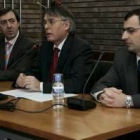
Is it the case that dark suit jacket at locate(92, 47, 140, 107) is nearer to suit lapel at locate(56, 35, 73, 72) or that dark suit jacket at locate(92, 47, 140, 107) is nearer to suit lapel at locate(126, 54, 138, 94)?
suit lapel at locate(126, 54, 138, 94)

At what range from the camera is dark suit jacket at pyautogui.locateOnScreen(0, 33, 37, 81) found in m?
3.55

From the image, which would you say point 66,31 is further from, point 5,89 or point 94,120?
point 94,120

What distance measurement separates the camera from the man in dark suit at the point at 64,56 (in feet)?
9.49

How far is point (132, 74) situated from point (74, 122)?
2.89 ft

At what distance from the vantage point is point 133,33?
2.66m

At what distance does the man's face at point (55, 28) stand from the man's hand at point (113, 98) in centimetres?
100

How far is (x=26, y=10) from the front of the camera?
17.4 ft

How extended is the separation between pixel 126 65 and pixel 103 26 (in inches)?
75.4

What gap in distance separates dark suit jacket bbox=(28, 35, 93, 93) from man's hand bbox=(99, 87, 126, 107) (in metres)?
0.54

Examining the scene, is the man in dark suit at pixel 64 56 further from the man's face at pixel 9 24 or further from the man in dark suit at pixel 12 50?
the man's face at pixel 9 24

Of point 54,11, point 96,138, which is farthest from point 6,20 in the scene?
point 96,138


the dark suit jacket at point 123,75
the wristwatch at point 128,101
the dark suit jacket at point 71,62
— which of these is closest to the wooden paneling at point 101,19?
the dark suit jacket at point 71,62

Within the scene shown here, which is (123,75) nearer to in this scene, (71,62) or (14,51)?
(71,62)

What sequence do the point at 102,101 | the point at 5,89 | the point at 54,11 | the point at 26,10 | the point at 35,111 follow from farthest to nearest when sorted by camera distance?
the point at 26,10 → the point at 54,11 → the point at 5,89 → the point at 102,101 → the point at 35,111
